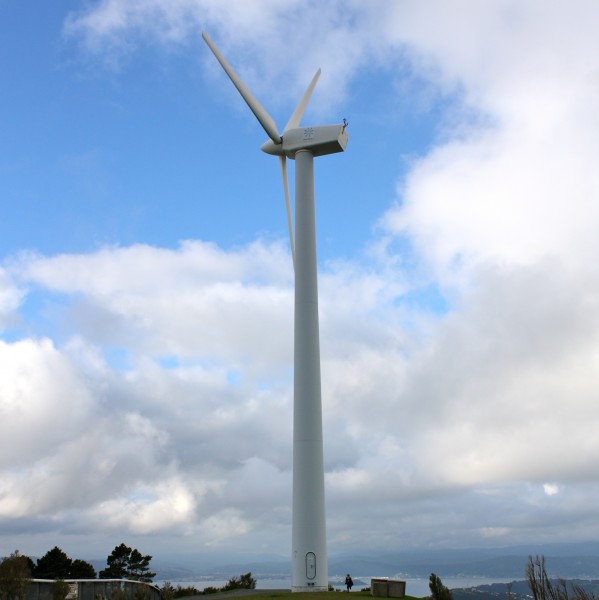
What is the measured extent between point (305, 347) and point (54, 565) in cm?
4887

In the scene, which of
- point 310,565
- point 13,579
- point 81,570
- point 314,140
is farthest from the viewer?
point 81,570

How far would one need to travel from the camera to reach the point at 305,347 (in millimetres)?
44750

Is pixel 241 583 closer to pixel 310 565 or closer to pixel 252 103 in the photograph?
pixel 310 565

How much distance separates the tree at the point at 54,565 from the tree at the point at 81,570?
501mm

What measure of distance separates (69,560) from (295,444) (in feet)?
156

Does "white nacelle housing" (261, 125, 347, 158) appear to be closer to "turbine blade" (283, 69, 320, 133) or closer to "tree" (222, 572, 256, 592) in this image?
"turbine blade" (283, 69, 320, 133)

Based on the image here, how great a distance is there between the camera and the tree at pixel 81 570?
236 ft

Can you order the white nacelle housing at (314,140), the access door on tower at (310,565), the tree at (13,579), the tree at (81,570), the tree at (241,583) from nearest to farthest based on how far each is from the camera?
the tree at (13,579), the access door on tower at (310,565), the white nacelle housing at (314,140), the tree at (241,583), the tree at (81,570)

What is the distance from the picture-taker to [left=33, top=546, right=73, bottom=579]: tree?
72494mm

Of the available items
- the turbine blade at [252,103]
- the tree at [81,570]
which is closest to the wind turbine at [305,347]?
the turbine blade at [252,103]

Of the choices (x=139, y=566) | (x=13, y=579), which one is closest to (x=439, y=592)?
(x=13, y=579)

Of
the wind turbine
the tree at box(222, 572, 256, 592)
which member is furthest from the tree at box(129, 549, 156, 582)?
the wind turbine

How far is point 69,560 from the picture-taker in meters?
76.8

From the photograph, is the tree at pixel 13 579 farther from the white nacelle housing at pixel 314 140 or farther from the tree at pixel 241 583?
the white nacelle housing at pixel 314 140
